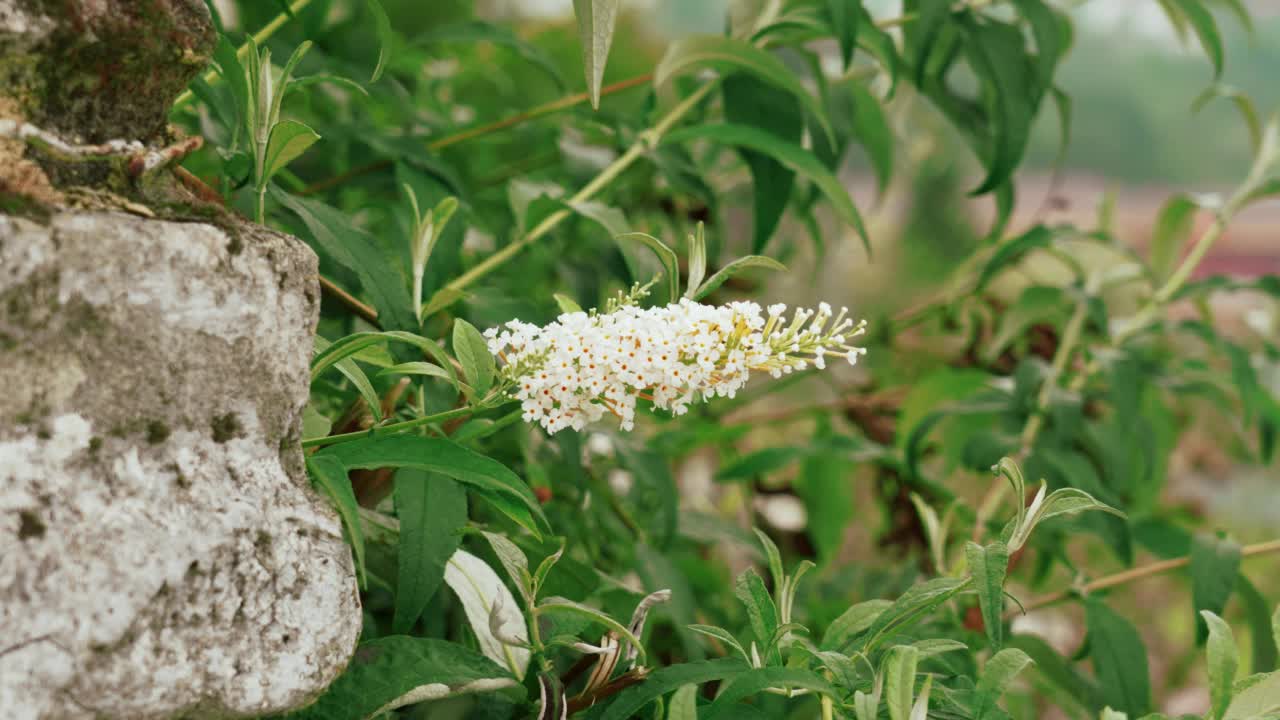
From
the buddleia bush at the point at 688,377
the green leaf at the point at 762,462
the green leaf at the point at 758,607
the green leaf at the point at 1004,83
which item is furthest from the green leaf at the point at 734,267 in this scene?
the green leaf at the point at 762,462

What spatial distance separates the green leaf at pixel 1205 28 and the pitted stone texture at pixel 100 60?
609 mm

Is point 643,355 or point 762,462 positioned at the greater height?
point 643,355

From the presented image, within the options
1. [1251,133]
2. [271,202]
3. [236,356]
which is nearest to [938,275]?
[1251,133]

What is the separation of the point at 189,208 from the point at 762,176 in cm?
35

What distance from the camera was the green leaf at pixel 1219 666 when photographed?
13.9 inches

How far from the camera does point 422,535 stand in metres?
0.38

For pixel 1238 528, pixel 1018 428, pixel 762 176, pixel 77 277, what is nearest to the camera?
pixel 77 277

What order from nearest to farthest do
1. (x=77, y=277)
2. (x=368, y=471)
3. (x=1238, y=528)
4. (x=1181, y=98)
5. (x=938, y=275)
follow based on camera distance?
(x=77, y=277)
(x=368, y=471)
(x=1238, y=528)
(x=938, y=275)
(x=1181, y=98)

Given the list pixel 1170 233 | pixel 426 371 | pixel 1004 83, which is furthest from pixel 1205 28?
pixel 426 371

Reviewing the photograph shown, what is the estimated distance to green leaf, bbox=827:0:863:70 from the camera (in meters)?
0.55

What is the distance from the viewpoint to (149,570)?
0.30 m

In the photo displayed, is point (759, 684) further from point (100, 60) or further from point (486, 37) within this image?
point (486, 37)

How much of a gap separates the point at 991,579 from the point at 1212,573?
0.34m

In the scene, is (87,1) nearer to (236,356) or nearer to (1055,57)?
(236,356)
